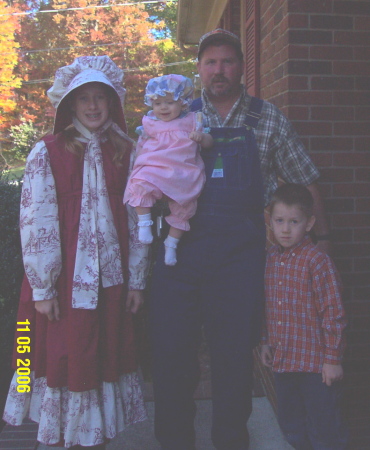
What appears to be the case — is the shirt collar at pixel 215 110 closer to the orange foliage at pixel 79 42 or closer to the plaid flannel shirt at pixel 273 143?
the plaid flannel shirt at pixel 273 143

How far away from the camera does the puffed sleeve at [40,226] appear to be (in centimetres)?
225

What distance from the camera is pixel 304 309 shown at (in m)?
2.29

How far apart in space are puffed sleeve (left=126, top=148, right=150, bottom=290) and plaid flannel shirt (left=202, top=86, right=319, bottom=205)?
586 mm

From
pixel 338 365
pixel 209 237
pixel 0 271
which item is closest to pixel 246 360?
pixel 338 365

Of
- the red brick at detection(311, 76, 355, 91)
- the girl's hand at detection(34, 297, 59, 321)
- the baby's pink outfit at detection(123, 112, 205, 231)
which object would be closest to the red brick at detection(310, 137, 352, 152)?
the red brick at detection(311, 76, 355, 91)

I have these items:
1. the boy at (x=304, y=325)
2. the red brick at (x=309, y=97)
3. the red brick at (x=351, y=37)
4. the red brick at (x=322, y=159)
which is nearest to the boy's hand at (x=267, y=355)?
the boy at (x=304, y=325)

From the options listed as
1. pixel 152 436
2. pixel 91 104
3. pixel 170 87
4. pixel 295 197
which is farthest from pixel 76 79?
pixel 152 436

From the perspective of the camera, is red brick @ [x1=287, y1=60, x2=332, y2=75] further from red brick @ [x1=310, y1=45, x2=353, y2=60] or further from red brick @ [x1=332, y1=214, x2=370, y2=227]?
red brick @ [x1=332, y1=214, x2=370, y2=227]

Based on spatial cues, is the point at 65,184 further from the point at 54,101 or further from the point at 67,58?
the point at 67,58

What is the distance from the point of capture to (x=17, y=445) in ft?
9.74

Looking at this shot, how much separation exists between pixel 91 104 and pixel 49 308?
91cm

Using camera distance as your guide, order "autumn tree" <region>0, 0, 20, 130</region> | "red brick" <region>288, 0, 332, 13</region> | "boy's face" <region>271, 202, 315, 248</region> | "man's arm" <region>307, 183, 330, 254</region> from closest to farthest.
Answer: "boy's face" <region>271, 202, 315, 248</region> → "man's arm" <region>307, 183, 330, 254</region> → "red brick" <region>288, 0, 332, 13</region> → "autumn tree" <region>0, 0, 20, 130</region>

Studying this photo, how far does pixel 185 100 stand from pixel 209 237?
2.02 feet

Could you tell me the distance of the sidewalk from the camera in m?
2.95
